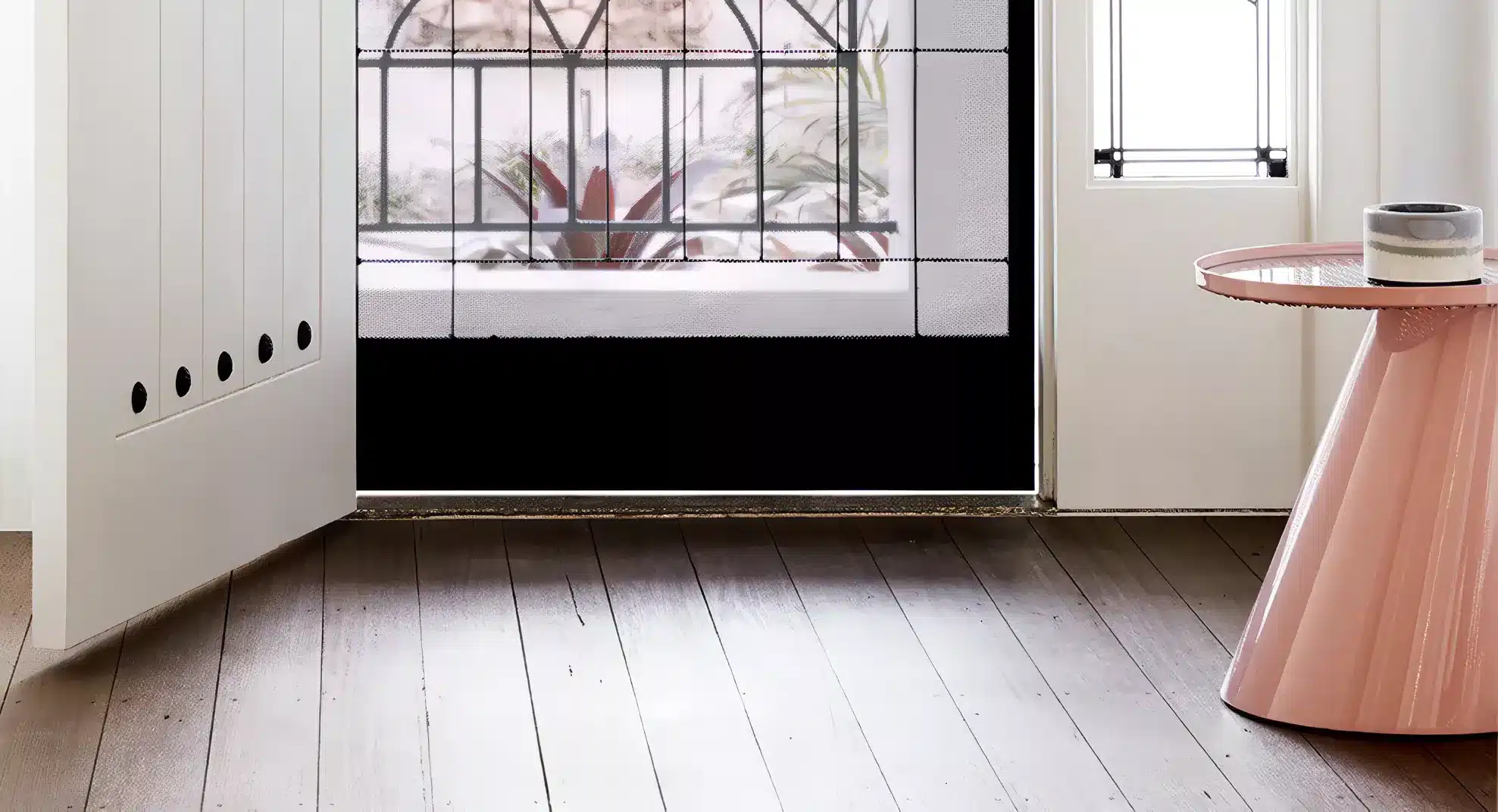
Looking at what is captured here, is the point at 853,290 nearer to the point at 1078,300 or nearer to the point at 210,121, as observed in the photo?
the point at 1078,300

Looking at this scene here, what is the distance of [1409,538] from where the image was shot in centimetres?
200

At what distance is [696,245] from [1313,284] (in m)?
1.42

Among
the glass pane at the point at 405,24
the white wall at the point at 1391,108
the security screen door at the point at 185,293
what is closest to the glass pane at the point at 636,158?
the glass pane at the point at 405,24

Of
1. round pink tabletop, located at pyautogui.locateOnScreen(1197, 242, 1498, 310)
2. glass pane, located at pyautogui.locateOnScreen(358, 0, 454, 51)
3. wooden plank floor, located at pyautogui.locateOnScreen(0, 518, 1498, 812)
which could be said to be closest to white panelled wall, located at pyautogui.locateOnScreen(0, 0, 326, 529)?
glass pane, located at pyautogui.locateOnScreen(358, 0, 454, 51)

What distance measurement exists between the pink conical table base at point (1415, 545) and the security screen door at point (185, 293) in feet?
5.53

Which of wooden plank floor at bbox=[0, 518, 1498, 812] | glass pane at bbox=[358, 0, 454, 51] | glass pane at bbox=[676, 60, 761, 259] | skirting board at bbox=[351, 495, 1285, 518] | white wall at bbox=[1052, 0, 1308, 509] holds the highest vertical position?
glass pane at bbox=[358, 0, 454, 51]

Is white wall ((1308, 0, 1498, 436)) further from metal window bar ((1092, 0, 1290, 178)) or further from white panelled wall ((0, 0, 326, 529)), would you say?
white panelled wall ((0, 0, 326, 529))

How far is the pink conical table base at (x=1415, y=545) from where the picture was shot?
1.99 meters

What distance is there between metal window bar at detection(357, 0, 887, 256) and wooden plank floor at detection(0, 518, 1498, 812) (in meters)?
0.59

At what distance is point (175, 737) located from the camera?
206cm

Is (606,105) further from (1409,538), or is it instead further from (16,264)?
(1409,538)

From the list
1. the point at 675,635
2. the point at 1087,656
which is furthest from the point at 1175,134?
the point at 675,635

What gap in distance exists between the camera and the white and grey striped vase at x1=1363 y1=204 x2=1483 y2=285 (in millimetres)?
1962

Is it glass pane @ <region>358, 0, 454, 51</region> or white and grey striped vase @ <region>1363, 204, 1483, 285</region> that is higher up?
glass pane @ <region>358, 0, 454, 51</region>
